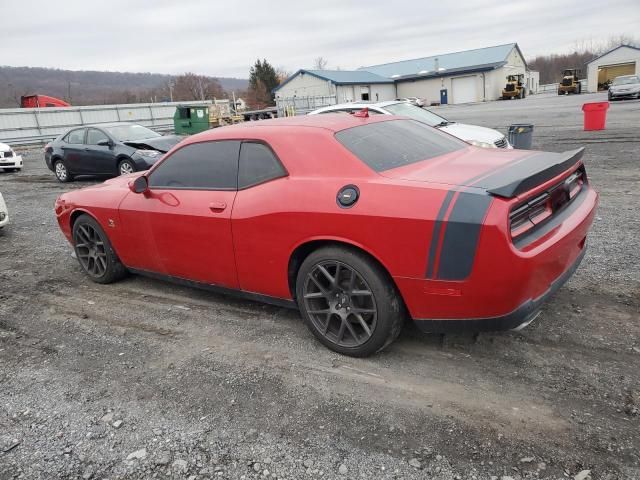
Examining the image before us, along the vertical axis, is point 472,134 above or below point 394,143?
below

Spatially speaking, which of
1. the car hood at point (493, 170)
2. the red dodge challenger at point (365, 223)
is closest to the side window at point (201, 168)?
the red dodge challenger at point (365, 223)

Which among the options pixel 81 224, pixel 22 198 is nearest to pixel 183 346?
pixel 81 224

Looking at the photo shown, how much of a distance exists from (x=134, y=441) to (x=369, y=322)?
152cm

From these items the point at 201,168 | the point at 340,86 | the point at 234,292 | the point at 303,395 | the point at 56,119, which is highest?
the point at 340,86

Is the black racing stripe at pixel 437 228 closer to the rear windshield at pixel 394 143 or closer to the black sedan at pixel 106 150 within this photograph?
the rear windshield at pixel 394 143

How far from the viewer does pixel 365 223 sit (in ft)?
9.59

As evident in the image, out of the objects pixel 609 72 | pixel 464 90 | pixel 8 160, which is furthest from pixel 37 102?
pixel 609 72

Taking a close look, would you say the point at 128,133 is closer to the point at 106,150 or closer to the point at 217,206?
the point at 106,150

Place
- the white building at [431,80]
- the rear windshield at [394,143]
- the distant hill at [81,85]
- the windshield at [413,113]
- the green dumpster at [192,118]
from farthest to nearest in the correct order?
the distant hill at [81,85], the white building at [431,80], the green dumpster at [192,118], the windshield at [413,113], the rear windshield at [394,143]

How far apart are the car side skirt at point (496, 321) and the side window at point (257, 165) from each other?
141cm

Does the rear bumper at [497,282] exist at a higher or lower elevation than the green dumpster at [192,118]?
lower

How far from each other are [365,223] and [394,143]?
0.95 m

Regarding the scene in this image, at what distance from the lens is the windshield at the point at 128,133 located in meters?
11.6

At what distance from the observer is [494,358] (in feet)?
10.4
